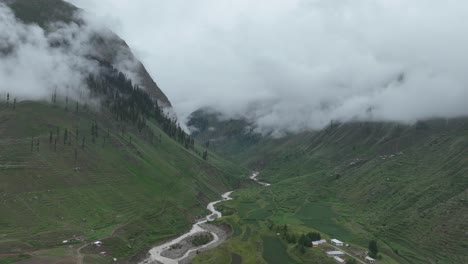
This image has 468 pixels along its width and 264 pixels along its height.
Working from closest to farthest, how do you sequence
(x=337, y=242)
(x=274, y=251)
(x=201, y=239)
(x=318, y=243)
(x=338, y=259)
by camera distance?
1. (x=338, y=259)
2. (x=274, y=251)
3. (x=318, y=243)
4. (x=337, y=242)
5. (x=201, y=239)

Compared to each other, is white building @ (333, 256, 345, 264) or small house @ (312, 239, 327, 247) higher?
small house @ (312, 239, 327, 247)

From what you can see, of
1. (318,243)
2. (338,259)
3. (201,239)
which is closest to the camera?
(338,259)

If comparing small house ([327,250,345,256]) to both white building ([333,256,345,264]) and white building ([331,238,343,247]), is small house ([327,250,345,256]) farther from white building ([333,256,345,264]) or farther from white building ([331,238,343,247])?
white building ([331,238,343,247])

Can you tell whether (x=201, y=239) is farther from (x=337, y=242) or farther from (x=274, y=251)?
(x=337, y=242)

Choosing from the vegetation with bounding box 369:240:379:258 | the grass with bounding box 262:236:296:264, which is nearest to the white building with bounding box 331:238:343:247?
the vegetation with bounding box 369:240:379:258

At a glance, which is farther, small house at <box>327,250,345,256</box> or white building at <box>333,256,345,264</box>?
small house at <box>327,250,345,256</box>

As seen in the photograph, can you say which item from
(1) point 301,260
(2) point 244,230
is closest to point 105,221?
(2) point 244,230

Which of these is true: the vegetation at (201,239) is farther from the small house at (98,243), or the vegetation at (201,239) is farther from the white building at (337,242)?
the white building at (337,242)

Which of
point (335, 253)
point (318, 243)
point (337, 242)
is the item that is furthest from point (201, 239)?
point (335, 253)

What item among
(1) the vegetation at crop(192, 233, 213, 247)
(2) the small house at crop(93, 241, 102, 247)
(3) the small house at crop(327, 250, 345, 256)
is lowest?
(1) the vegetation at crop(192, 233, 213, 247)

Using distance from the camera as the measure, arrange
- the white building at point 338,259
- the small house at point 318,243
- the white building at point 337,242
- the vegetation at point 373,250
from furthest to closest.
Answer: the white building at point 337,242 → the small house at point 318,243 → the vegetation at point 373,250 → the white building at point 338,259

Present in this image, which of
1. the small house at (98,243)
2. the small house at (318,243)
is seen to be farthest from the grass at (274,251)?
the small house at (98,243)

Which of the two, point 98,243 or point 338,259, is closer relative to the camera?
point 338,259
